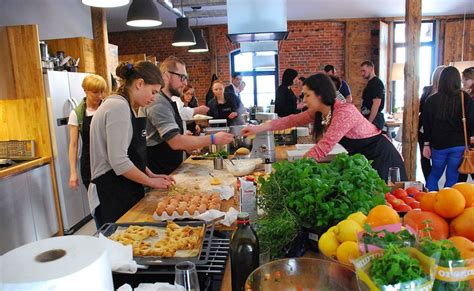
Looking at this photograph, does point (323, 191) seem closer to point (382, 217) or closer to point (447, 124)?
point (382, 217)

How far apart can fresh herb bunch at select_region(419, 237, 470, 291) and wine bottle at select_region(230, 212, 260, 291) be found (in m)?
0.46

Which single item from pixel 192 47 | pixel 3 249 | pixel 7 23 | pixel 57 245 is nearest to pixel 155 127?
pixel 57 245

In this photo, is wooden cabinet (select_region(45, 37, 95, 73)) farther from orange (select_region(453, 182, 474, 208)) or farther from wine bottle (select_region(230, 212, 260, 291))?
orange (select_region(453, 182, 474, 208))

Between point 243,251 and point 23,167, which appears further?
point 23,167

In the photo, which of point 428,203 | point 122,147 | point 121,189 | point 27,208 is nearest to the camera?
point 428,203

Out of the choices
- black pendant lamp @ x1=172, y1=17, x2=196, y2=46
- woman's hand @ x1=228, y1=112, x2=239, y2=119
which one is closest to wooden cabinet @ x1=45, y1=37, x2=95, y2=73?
black pendant lamp @ x1=172, y1=17, x2=196, y2=46

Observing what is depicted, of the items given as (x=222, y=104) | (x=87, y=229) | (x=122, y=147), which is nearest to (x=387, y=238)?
(x=122, y=147)

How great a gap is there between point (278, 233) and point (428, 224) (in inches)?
17.3

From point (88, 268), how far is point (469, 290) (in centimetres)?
82

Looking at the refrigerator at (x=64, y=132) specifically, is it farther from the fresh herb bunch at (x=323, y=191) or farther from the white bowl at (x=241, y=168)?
the fresh herb bunch at (x=323, y=191)

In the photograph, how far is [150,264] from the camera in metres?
1.24

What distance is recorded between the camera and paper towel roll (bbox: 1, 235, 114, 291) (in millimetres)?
782

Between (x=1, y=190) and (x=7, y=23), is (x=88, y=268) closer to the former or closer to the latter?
(x=1, y=190)

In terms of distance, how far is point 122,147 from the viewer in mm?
2045
